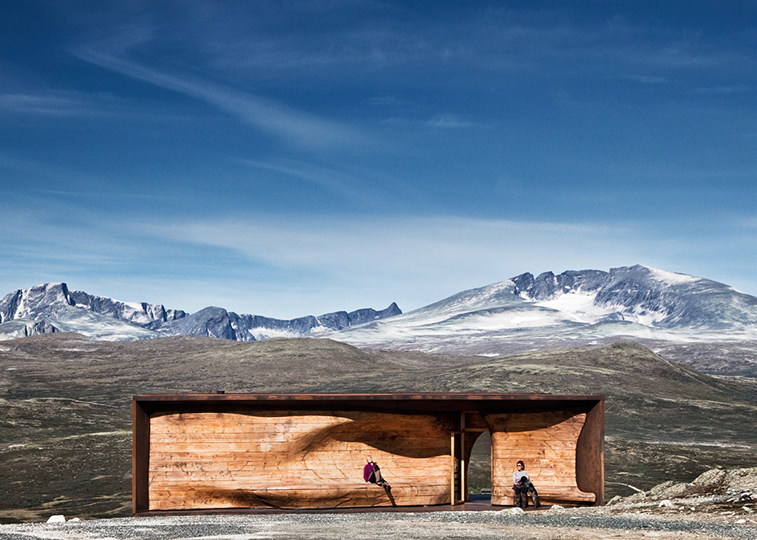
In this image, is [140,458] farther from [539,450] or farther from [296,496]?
[539,450]

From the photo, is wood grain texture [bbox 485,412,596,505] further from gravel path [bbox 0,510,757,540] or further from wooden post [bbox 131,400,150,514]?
wooden post [bbox 131,400,150,514]

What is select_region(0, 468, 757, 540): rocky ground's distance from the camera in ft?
44.3

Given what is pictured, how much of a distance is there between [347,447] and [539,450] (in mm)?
4669

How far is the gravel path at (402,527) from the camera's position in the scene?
44.0 ft

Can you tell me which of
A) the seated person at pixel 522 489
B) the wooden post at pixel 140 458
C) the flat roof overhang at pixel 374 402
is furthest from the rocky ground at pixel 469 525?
the flat roof overhang at pixel 374 402

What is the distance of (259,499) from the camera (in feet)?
57.6

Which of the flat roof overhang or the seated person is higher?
the flat roof overhang

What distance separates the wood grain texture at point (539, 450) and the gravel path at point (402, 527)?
5.48ft

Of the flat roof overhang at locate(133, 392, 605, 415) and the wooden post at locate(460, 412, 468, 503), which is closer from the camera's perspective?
the flat roof overhang at locate(133, 392, 605, 415)

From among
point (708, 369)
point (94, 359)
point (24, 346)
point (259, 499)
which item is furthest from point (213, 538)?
point (708, 369)

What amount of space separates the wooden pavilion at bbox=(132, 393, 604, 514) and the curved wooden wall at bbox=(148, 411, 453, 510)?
0.02m

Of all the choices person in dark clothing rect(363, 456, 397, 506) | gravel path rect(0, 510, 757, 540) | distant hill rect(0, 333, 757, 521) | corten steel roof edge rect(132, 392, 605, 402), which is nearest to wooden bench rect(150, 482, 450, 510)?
person in dark clothing rect(363, 456, 397, 506)

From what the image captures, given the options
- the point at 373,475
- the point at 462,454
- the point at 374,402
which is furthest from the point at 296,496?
the point at 462,454

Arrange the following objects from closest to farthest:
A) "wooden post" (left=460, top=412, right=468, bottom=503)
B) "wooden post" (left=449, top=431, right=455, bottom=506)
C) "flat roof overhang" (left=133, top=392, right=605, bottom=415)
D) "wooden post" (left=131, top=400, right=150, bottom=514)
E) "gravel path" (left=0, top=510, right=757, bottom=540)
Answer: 1. "gravel path" (left=0, top=510, right=757, bottom=540)
2. "wooden post" (left=131, top=400, right=150, bottom=514)
3. "flat roof overhang" (left=133, top=392, right=605, bottom=415)
4. "wooden post" (left=449, top=431, right=455, bottom=506)
5. "wooden post" (left=460, top=412, right=468, bottom=503)
